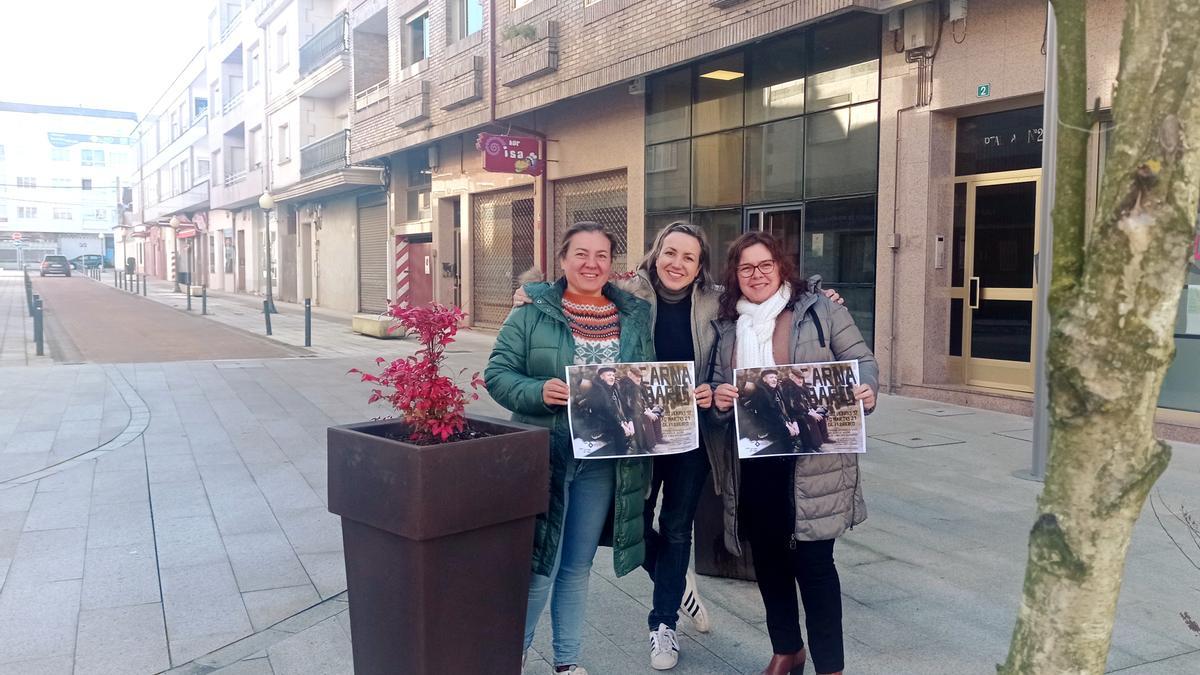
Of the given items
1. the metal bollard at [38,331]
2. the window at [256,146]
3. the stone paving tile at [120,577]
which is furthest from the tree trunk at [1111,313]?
the window at [256,146]

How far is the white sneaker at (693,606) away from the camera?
3.96 metres

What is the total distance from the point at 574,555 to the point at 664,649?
24.4 inches

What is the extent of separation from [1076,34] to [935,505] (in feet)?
15.7

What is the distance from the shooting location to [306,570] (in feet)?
15.9

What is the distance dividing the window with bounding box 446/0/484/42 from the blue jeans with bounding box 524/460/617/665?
16.5 m

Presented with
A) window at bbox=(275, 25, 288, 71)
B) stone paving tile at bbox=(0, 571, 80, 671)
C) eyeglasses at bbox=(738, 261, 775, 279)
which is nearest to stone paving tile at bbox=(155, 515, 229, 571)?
stone paving tile at bbox=(0, 571, 80, 671)

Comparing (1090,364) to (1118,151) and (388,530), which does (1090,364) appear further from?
(388,530)

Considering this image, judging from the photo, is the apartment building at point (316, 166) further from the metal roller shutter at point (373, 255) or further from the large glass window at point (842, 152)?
the large glass window at point (842, 152)

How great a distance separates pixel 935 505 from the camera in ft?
19.7

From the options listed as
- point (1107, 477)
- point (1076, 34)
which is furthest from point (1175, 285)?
point (1076, 34)

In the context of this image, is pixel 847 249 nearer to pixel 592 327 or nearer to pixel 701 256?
pixel 701 256

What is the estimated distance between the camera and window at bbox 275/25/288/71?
3238 cm

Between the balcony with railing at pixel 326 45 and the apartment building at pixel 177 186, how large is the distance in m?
12.0

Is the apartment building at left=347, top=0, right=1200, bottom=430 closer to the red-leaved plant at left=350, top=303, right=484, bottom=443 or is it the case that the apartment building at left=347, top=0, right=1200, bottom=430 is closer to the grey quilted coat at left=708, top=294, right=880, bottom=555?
the grey quilted coat at left=708, top=294, right=880, bottom=555
